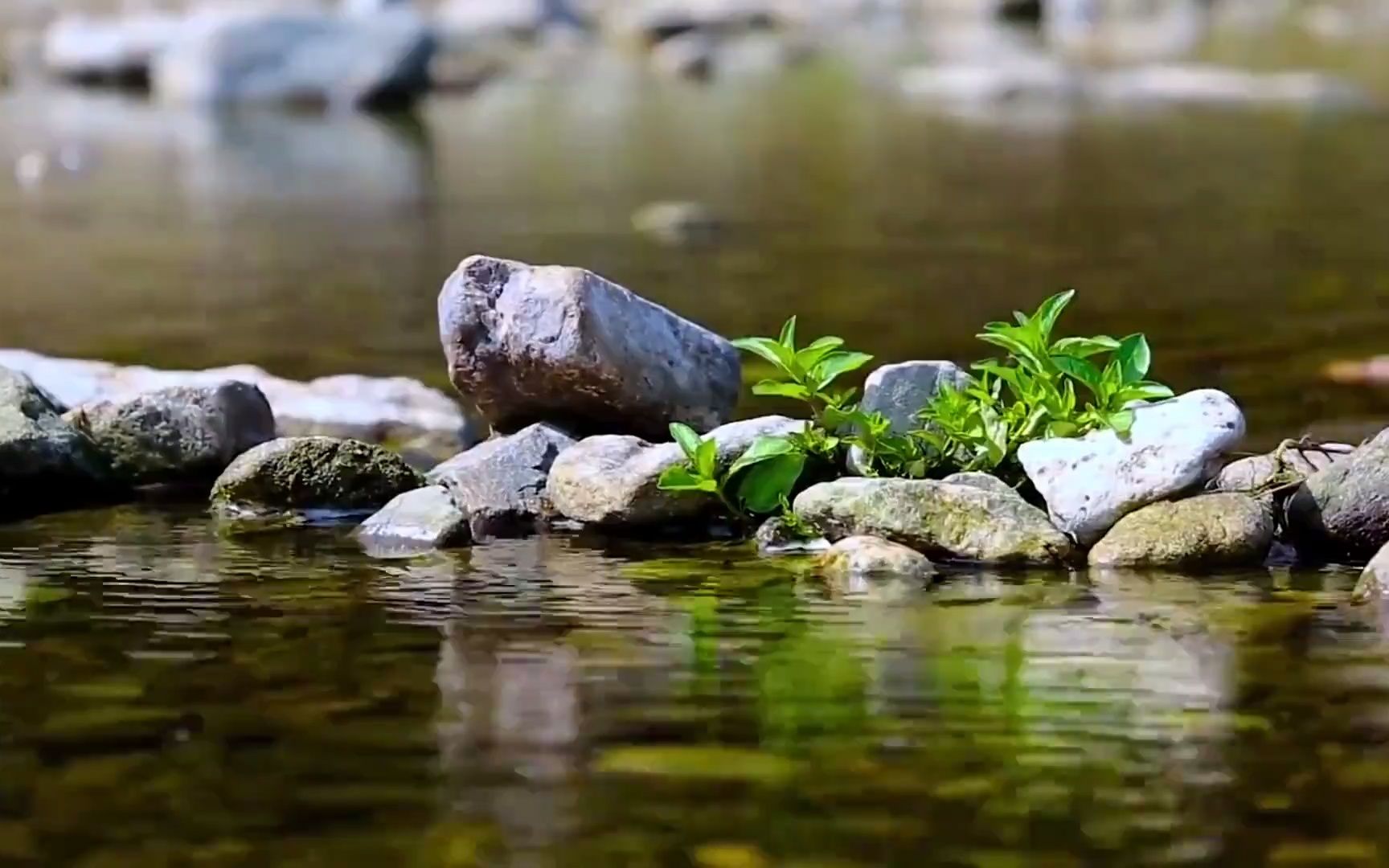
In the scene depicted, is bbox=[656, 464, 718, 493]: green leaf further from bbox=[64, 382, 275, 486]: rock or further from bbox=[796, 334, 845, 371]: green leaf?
Result: bbox=[64, 382, 275, 486]: rock

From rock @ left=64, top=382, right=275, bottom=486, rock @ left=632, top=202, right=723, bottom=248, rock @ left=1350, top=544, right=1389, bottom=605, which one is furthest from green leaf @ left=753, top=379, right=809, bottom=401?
rock @ left=632, top=202, right=723, bottom=248

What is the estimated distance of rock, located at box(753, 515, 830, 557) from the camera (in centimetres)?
418

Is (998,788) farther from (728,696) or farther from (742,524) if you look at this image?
(742,524)

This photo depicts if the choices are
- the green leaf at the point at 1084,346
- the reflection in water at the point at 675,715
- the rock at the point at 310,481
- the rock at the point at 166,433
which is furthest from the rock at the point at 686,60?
the reflection in water at the point at 675,715

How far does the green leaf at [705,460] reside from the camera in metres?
4.27

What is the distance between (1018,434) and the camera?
4332mm

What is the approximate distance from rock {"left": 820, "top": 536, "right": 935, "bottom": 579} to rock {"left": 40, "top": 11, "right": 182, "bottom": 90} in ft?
64.5

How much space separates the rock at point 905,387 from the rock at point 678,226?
578 centimetres

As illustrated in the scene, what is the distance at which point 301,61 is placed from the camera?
20.4 metres

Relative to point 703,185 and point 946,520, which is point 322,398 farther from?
point 703,185

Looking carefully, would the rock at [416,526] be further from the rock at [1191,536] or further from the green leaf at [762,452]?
the rock at [1191,536]

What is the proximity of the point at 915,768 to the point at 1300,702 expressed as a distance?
2.34ft

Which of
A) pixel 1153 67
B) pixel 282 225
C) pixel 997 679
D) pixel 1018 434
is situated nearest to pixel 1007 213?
pixel 282 225

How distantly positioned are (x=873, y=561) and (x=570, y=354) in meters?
1.08
